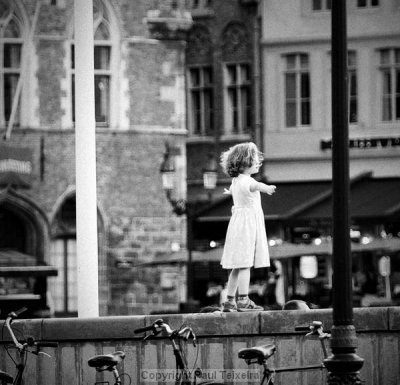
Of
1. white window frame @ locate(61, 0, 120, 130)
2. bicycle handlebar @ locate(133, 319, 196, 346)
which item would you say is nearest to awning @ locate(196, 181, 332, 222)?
white window frame @ locate(61, 0, 120, 130)

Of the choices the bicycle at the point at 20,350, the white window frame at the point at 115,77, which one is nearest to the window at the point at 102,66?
the white window frame at the point at 115,77

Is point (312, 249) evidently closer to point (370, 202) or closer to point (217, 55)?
point (370, 202)

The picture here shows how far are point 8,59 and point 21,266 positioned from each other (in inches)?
246

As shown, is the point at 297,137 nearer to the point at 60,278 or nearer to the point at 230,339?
the point at 60,278

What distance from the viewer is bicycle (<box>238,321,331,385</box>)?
43.5 feet

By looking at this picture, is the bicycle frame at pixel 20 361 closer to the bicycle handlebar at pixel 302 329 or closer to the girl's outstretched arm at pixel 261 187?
the bicycle handlebar at pixel 302 329

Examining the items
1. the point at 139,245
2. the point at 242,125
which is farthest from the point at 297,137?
the point at 139,245

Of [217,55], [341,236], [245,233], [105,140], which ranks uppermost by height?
[217,55]

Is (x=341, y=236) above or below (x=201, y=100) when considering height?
Result: below

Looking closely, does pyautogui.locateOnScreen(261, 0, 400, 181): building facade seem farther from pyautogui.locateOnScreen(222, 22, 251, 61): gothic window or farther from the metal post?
the metal post

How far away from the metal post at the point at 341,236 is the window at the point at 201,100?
2978cm

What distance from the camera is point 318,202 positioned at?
37750 millimetres

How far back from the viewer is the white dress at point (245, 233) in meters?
15.5

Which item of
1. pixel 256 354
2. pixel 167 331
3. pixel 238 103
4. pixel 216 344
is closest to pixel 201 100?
pixel 238 103
